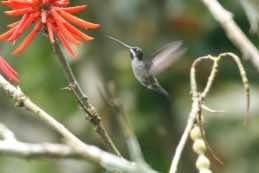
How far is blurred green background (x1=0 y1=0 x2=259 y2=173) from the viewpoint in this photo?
13.6 ft

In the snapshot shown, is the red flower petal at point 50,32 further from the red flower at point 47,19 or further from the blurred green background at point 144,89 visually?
the blurred green background at point 144,89

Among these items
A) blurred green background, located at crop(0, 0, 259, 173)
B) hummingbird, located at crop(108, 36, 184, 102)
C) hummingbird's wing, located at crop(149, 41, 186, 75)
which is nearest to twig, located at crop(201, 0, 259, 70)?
hummingbird, located at crop(108, 36, 184, 102)

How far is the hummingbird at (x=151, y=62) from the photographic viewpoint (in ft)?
6.70

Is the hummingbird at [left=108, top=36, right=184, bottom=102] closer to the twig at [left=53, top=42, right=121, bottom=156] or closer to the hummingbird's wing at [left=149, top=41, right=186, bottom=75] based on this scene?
the hummingbird's wing at [left=149, top=41, right=186, bottom=75]

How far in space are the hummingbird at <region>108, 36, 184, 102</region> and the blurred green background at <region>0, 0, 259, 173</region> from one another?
181 cm

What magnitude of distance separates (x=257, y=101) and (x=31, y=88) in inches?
55.3

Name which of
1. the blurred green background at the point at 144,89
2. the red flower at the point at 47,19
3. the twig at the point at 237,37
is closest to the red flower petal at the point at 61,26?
the red flower at the point at 47,19

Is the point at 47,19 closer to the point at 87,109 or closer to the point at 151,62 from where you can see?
the point at 87,109

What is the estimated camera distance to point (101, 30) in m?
4.32

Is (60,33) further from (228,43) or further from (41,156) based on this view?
(228,43)

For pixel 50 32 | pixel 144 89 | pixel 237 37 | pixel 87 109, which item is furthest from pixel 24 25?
pixel 144 89

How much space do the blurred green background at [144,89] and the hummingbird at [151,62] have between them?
5.92 feet

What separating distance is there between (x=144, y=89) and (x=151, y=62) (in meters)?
2.10

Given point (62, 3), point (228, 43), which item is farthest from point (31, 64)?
point (62, 3)
